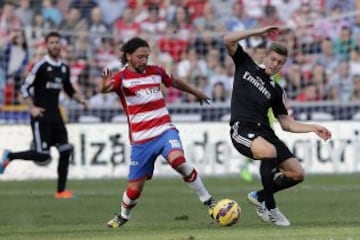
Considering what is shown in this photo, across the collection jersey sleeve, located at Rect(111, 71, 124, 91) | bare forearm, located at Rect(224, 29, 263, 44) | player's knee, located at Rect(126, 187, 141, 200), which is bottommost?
player's knee, located at Rect(126, 187, 141, 200)

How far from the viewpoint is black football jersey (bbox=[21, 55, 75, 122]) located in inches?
688

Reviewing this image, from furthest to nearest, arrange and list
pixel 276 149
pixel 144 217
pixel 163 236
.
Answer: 1. pixel 144 217
2. pixel 276 149
3. pixel 163 236

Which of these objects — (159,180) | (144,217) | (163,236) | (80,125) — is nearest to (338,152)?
(159,180)

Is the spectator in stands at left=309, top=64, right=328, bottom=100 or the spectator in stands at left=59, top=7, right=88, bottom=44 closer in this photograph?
the spectator in stands at left=309, top=64, right=328, bottom=100

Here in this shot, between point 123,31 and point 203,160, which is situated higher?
point 123,31

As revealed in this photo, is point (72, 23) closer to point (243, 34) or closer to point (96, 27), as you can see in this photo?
point (96, 27)

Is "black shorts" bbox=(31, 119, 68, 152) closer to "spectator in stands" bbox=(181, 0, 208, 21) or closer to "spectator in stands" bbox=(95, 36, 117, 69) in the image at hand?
"spectator in stands" bbox=(95, 36, 117, 69)

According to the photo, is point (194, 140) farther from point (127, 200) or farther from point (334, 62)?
point (127, 200)

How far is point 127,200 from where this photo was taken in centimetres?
1256

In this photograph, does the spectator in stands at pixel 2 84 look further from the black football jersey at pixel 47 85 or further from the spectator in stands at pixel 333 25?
the spectator in stands at pixel 333 25

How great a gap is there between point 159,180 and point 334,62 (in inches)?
198

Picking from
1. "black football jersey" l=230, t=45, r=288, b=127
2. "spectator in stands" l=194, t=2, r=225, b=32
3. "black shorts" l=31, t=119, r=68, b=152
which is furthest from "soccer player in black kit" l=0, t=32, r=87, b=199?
"spectator in stands" l=194, t=2, r=225, b=32

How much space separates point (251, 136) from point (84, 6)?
13607mm

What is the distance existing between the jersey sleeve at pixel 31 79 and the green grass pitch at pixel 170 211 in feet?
5.47
